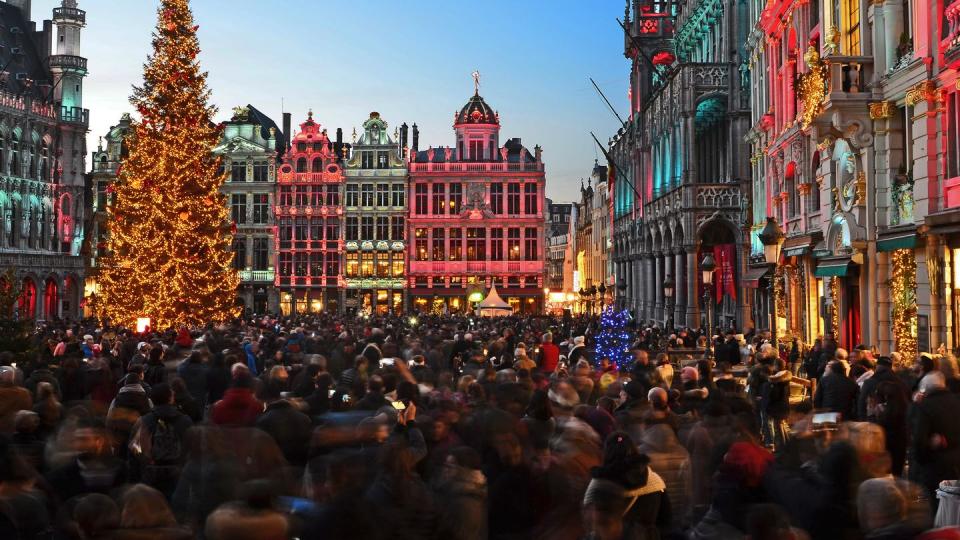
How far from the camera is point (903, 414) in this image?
33.3 ft

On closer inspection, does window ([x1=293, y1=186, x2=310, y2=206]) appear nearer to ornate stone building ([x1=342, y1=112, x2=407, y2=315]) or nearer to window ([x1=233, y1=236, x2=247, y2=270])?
ornate stone building ([x1=342, y1=112, x2=407, y2=315])

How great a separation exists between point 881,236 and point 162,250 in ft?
68.1

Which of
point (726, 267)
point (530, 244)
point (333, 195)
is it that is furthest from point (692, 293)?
point (333, 195)

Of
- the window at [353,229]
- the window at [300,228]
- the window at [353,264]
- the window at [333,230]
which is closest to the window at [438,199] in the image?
the window at [353,229]

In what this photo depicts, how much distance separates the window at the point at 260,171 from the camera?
7838 centimetres

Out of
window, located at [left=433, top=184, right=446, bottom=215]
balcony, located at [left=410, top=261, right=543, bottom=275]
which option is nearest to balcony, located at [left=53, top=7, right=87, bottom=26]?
window, located at [left=433, top=184, right=446, bottom=215]

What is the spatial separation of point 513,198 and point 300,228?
16877mm

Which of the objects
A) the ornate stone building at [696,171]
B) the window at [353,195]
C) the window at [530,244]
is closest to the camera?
the ornate stone building at [696,171]

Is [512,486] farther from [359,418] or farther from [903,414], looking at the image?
A: [903,414]

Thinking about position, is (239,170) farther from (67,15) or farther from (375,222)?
(67,15)

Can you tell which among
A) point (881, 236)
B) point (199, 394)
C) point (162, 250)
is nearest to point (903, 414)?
point (199, 394)

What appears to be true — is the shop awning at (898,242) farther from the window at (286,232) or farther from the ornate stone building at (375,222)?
the window at (286,232)

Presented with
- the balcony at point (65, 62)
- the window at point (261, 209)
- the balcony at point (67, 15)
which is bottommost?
the window at point (261, 209)

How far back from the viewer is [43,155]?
66875mm
